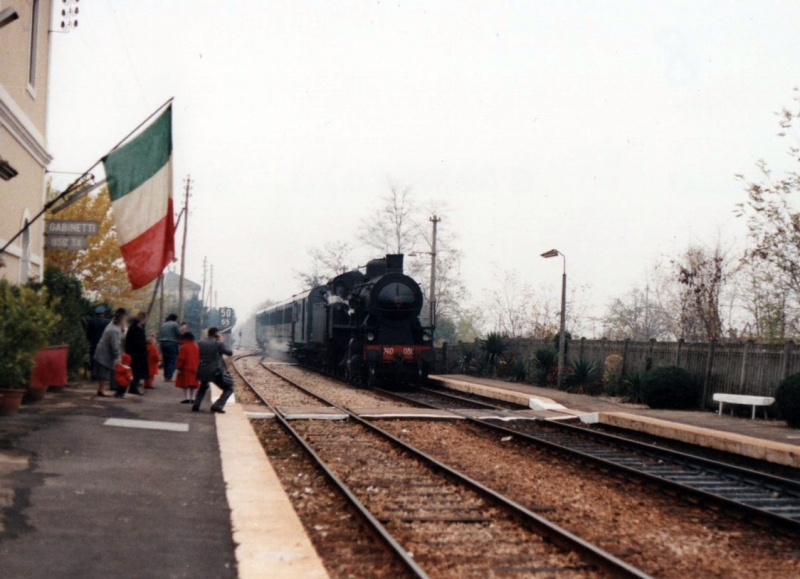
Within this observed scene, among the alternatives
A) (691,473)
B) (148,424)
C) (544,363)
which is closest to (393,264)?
(544,363)

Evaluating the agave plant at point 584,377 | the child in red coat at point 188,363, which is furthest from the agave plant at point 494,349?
the child in red coat at point 188,363

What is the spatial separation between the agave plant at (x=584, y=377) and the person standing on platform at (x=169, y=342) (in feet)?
35.1

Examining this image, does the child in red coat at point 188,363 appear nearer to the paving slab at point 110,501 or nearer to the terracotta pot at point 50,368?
the terracotta pot at point 50,368

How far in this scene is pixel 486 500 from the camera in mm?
8375

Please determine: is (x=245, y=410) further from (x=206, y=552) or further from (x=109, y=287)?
(x=109, y=287)

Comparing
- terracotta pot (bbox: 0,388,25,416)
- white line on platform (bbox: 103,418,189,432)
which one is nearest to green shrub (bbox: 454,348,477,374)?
white line on platform (bbox: 103,418,189,432)

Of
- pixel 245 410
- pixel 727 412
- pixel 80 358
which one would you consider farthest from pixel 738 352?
pixel 80 358

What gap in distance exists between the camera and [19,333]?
1158 cm

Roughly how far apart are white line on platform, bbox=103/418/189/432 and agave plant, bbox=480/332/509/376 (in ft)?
64.7

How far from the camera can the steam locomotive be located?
951 inches

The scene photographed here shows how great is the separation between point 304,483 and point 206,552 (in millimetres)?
3689

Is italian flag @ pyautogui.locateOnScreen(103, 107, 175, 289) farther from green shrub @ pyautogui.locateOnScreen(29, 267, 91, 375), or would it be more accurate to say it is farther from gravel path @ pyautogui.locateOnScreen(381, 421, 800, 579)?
gravel path @ pyautogui.locateOnScreen(381, 421, 800, 579)

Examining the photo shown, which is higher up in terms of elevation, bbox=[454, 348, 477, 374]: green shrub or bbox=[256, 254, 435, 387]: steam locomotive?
bbox=[256, 254, 435, 387]: steam locomotive

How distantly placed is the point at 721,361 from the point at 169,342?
1265 cm
